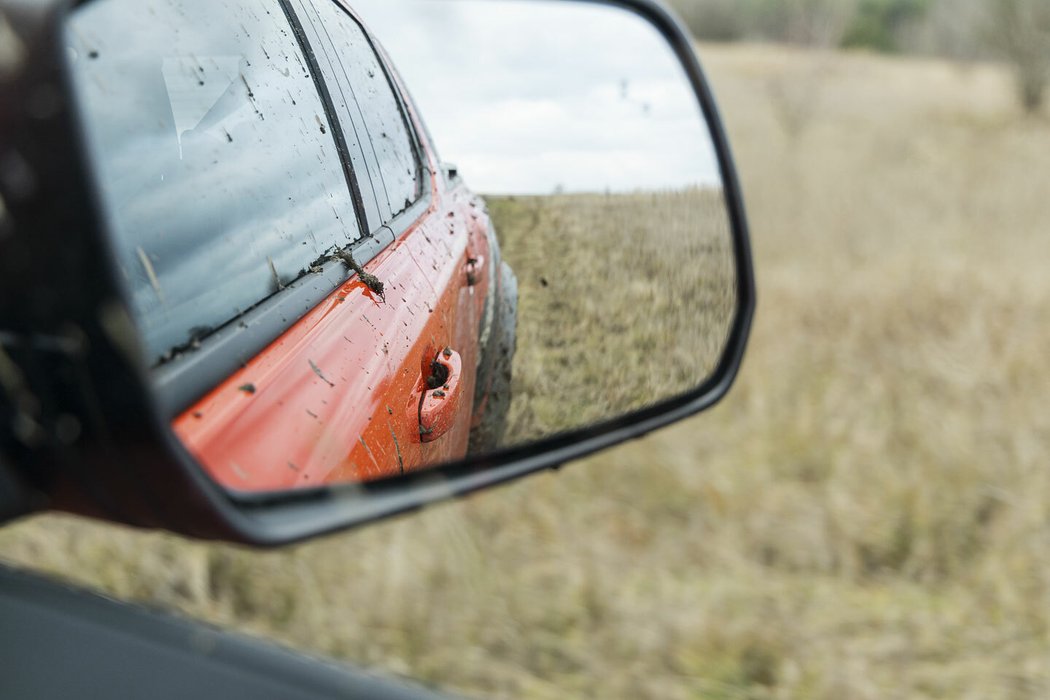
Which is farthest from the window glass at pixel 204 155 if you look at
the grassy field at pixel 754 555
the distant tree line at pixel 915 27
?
the distant tree line at pixel 915 27

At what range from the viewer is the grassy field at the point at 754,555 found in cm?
263

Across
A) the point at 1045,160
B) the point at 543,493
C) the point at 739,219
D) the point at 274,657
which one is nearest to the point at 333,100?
the point at 739,219

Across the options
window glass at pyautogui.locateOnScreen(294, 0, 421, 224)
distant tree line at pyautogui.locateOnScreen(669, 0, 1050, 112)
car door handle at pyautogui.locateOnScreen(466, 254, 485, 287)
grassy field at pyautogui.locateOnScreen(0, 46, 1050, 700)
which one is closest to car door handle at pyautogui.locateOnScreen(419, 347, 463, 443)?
car door handle at pyautogui.locateOnScreen(466, 254, 485, 287)

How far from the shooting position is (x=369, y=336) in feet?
3.45

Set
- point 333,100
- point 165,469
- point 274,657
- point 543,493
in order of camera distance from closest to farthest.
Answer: point 165,469, point 333,100, point 274,657, point 543,493

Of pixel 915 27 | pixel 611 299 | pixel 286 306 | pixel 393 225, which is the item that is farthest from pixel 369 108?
pixel 915 27

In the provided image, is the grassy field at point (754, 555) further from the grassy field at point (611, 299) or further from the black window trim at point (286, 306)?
the black window trim at point (286, 306)

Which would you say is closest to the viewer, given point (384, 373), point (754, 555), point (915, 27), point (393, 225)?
point (384, 373)

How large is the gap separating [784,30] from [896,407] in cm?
1183

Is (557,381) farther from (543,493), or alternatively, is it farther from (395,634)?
(543,493)

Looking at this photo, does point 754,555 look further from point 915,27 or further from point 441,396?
point 915,27

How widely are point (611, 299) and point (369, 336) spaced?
42cm

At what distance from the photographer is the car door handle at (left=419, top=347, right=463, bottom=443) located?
1.00m

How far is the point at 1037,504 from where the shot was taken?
128 inches
